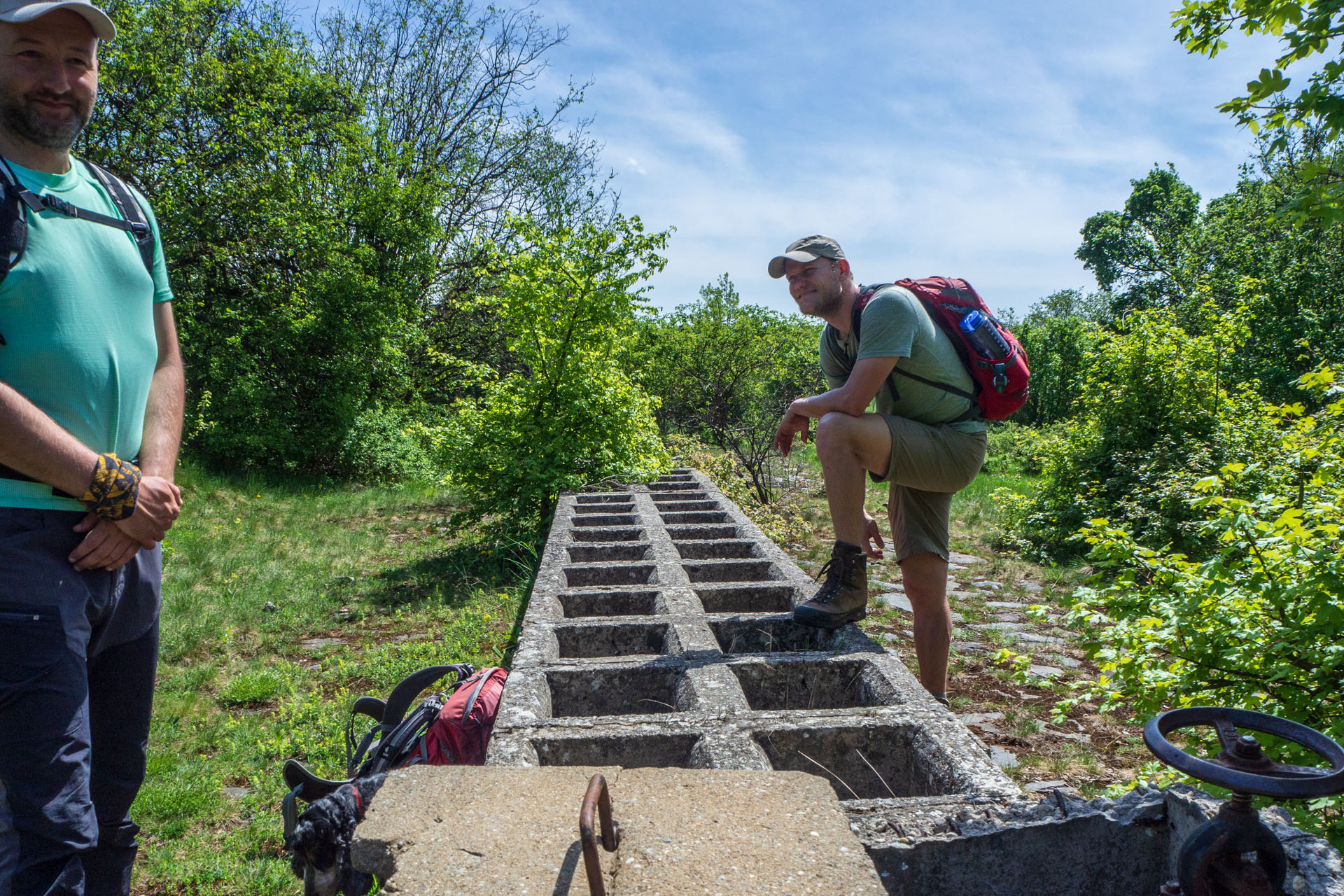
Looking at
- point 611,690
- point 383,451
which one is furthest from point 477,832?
point 383,451

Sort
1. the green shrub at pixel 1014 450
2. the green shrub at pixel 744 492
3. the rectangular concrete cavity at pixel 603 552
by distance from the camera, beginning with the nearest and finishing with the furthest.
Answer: the rectangular concrete cavity at pixel 603 552 → the green shrub at pixel 744 492 → the green shrub at pixel 1014 450

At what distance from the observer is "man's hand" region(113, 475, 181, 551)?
195 centimetres

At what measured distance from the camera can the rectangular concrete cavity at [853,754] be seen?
2.39m

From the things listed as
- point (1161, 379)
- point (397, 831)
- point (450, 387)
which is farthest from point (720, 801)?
point (450, 387)

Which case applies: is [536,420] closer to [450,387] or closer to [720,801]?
[720,801]

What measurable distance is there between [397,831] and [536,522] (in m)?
6.49

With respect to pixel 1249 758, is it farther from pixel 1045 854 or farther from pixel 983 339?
pixel 983 339

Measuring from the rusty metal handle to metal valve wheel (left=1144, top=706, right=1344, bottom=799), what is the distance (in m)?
0.90

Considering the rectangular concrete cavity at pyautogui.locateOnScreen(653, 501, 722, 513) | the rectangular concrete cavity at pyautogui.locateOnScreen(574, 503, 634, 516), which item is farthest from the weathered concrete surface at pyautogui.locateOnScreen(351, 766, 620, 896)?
the rectangular concrete cavity at pyautogui.locateOnScreen(653, 501, 722, 513)

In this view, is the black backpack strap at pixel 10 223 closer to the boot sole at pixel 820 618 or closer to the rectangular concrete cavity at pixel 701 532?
the boot sole at pixel 820 618

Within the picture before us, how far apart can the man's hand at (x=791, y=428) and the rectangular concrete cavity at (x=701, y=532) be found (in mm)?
2001

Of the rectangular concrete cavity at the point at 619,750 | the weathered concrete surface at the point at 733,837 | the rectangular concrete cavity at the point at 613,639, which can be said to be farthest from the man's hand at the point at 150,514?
the rectangular concrete cavity at the point at 613,639

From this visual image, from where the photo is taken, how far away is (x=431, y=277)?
14.6 metres

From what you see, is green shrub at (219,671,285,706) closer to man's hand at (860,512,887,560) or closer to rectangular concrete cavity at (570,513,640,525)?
rectangular concrete cavity at (570,513,640,525)
